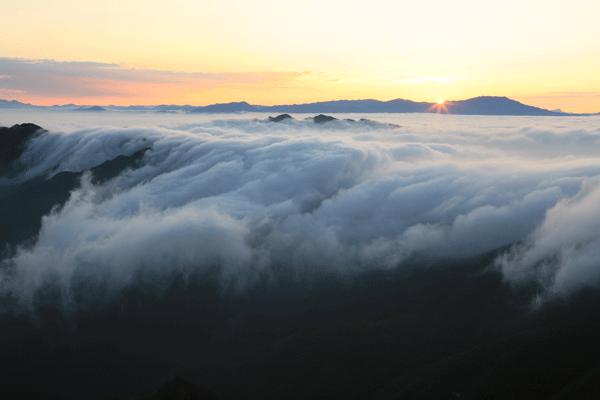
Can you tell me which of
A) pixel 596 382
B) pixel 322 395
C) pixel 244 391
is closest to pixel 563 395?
pixel 596 382

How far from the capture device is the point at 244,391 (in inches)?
7800

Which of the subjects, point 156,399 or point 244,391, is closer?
point 156,399

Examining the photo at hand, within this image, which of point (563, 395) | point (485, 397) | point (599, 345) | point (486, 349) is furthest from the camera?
point (486, 349)

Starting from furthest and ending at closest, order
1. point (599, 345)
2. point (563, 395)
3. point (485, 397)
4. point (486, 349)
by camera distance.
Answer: point (486, 349) → point (599, 345) → point (485, 397) → point (563, 395)

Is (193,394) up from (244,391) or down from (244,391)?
up

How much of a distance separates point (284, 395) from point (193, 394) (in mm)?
37640

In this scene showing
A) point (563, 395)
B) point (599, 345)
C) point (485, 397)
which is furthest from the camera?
point (599, 345)

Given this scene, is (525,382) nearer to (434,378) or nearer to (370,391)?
(434,378)

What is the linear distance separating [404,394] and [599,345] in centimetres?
6376

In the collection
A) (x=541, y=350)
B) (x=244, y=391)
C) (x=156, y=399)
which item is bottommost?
(x=244, y=391)

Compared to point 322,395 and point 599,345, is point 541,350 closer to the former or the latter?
point 599,345

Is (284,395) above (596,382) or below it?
below

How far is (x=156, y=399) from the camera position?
16925cm

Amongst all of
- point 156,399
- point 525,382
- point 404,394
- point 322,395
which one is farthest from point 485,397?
point 156,399
